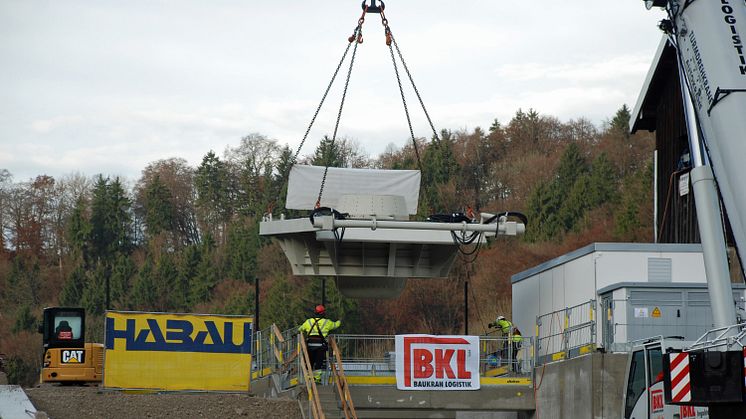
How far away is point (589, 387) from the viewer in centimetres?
2523

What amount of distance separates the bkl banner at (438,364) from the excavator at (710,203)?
35.1 ft

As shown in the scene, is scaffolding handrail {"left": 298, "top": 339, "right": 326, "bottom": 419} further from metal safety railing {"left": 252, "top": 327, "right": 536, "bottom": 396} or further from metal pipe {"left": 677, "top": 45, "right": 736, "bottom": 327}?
metal pipe {"left": 677, "top": 45, "right": 736, "bottom": 327}

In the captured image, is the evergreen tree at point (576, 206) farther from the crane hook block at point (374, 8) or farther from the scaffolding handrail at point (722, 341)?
the scaffolding handrail at point (722, 341)

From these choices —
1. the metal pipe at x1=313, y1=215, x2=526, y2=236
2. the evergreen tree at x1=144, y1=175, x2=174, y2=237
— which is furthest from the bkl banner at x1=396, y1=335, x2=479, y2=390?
the evergreen tree at x1=144, y1=175, x2=174, y2=237


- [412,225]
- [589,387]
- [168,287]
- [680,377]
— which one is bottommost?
[589,387]

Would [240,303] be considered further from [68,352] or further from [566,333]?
[566,333]

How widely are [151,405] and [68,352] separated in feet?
24.1

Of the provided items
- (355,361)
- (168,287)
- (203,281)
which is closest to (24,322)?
(168,287)

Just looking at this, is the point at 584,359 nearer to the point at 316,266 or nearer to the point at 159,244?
the point at 316,266

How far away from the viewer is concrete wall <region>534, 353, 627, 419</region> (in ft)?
81.9

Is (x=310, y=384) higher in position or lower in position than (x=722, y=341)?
lower

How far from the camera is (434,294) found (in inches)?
3098

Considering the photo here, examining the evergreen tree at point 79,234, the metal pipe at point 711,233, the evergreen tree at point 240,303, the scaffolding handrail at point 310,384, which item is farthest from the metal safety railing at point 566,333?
the evergreen tree at point 79,234

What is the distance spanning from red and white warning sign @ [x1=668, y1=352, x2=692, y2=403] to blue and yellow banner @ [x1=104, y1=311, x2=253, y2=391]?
48.7 ft
